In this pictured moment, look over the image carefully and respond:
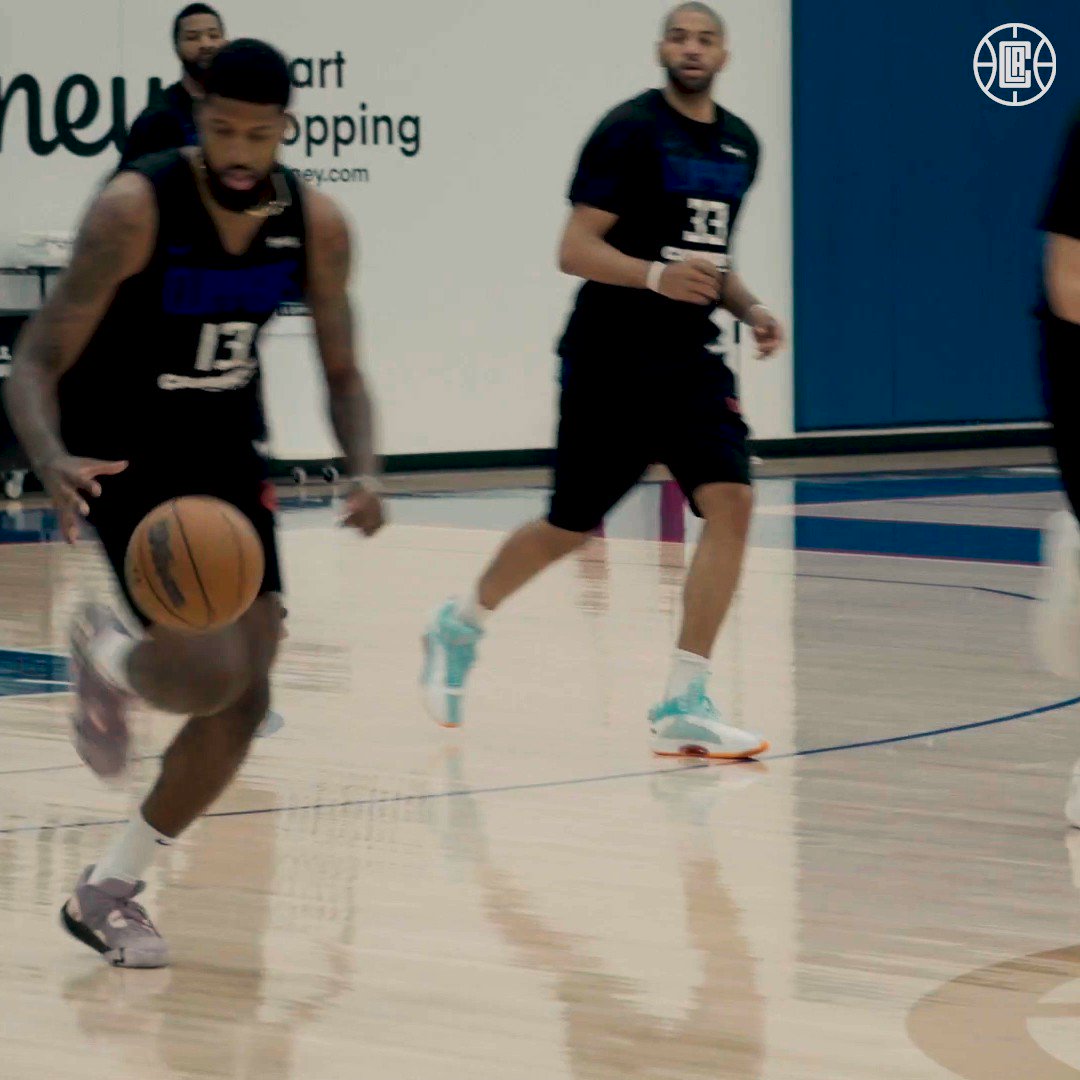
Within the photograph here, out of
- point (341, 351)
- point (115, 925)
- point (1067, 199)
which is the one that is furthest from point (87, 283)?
point (1067, 199)

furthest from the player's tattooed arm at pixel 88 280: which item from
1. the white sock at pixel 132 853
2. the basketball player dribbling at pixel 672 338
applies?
the basketball player dribbling at pixel 672 338

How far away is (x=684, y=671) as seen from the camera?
20.5 ft

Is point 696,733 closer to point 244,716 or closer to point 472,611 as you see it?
point 472,611

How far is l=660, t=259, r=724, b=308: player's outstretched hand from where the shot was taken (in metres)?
5.87

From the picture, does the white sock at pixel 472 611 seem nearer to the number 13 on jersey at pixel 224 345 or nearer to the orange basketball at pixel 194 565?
the number 13 on jersey at pixel 224 345

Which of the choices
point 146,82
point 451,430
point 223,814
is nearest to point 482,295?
point 451,430

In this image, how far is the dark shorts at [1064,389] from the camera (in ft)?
15.1

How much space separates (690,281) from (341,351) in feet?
5.10

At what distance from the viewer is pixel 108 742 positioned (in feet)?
14.9

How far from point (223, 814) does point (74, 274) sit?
5.35ft

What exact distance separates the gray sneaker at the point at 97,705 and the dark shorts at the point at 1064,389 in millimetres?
1744

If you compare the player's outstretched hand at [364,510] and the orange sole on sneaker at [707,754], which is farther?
the orange sole on sneaker at [707,754]

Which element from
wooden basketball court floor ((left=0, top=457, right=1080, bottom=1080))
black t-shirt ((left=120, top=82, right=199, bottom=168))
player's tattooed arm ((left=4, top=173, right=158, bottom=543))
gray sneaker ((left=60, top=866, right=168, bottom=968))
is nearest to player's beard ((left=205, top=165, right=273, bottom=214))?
player's tattooed arm ((left=4, top=173, right=158, bottom=543))

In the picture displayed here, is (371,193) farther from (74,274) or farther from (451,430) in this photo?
(74,274)
